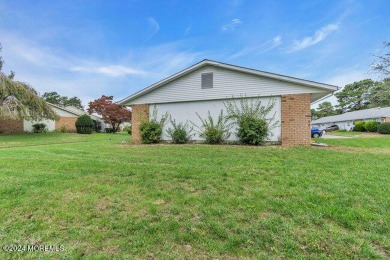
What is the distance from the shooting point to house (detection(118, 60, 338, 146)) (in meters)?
8.93

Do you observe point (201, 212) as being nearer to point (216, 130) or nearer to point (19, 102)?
point (216, 130)

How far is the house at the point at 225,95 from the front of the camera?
893 cm

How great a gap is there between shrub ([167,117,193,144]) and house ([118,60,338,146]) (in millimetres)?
328

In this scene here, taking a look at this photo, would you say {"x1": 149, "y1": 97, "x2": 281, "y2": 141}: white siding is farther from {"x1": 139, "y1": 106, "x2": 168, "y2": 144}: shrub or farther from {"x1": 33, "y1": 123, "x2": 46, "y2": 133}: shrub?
Answer: {"x1": 33, "y1": 123, "x2": 46, "y2": 133}: shrub

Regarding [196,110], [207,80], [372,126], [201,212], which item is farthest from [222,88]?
[372,126]

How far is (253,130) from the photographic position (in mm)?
9062

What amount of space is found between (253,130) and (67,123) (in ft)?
80.7

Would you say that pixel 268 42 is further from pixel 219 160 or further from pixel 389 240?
pixel 389 240

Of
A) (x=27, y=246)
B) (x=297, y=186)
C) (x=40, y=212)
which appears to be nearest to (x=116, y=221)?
(x=27, y=246)

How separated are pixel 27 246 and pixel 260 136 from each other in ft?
28.1

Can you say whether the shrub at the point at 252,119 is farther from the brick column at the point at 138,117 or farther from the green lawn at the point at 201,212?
the brick column at the point at 138,117

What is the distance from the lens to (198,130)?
1066 cm

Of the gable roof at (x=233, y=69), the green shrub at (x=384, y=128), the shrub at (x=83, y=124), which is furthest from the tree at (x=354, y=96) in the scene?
the shrub at (x=83, y=124)

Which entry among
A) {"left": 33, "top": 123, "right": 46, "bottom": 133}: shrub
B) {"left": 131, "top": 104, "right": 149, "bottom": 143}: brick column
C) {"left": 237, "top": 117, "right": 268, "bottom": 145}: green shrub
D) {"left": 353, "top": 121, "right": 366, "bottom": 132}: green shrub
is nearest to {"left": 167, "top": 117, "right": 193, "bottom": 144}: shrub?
{"left": 131, "top": 104, "right": 149, "bottom": 143}: brick column
